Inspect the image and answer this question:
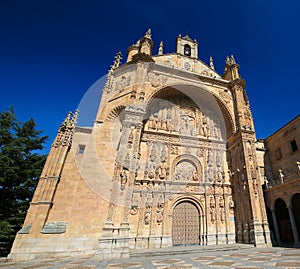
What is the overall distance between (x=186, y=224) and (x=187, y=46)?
59.0ft

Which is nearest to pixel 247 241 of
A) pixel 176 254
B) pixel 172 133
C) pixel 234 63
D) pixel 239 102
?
pixel 176 254

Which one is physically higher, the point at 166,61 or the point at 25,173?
the point at 166,61

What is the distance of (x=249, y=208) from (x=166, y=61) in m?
13.6

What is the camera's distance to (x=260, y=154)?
15.0 meters

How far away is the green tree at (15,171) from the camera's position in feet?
34.6

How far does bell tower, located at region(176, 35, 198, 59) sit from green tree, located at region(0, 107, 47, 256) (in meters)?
16.7

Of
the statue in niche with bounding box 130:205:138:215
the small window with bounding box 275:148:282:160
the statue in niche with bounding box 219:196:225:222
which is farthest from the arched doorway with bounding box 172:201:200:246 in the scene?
the small window with bounding box 275:148:282:160

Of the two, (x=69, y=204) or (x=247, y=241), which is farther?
(x=247, y=241)

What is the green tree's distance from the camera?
10.5 meters

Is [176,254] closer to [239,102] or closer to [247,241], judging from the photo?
[247,241]

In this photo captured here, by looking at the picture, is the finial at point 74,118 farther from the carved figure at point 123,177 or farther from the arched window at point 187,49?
the arched window at point 187,49

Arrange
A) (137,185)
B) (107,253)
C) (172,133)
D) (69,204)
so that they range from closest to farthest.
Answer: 1. (107,253)
2. (69,204)
3. (137,185)
4. (172,133)

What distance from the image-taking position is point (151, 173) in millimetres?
11406

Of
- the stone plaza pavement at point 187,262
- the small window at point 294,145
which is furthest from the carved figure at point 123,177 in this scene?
the small window at point 294,145
